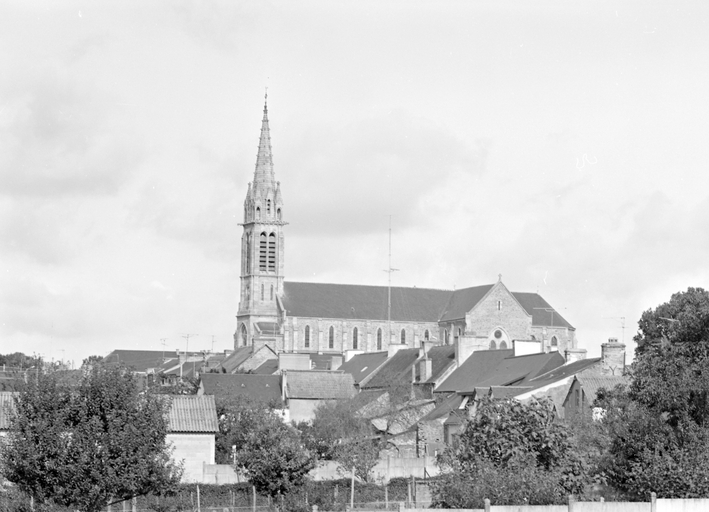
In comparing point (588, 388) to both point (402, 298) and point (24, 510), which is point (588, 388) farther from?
point (402, 298)

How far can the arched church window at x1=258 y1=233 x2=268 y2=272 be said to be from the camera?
505 feet

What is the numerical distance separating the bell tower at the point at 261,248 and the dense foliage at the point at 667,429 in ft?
373

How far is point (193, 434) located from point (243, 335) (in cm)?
10561

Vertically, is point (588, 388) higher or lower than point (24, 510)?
higher

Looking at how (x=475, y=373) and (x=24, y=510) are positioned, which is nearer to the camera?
(x=24, y=510)

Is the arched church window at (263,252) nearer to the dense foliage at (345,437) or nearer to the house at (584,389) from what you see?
the dense foliage at (345,437)

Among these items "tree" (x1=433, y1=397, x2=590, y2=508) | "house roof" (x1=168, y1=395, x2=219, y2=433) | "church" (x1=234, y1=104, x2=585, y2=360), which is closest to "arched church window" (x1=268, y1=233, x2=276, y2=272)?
"church" (x1=234, y1=104, x2=585, y2=360)

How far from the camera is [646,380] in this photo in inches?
1367

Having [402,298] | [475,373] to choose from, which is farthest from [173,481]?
[402,298]

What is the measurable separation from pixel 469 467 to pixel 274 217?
127934 millimetres

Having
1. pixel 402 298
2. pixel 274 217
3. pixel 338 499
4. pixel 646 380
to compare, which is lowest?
pixel 338 499

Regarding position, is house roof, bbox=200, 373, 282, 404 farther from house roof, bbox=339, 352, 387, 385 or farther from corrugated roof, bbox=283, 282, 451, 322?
corrugated roof, bbox=283, 282, 451, 322

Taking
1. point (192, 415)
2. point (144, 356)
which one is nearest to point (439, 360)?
point (192, 415)

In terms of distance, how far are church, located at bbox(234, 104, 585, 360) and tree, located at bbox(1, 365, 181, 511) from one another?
108 meters
